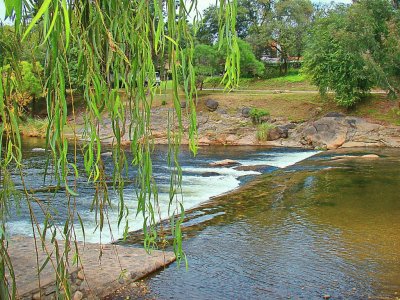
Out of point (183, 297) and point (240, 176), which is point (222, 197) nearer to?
point (240, 176)

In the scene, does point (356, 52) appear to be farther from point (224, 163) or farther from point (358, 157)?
point (224, 163)

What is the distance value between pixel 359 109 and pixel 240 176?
1585 centimetres

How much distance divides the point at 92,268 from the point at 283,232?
14.8 ft

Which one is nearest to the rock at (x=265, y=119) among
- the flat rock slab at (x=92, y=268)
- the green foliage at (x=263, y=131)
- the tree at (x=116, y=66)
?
the green foliage at (x=263, y=131)

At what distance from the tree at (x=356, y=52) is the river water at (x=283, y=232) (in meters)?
11.4

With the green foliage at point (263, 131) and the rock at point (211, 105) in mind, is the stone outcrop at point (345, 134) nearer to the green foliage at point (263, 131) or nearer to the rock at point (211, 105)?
the green foliage at point (263, 131)

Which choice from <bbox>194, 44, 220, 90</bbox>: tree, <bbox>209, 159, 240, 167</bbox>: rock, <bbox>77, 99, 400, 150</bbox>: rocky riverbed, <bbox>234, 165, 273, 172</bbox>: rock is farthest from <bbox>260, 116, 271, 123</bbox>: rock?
<bbox>234, 165, 273, 172</bbox>: rock

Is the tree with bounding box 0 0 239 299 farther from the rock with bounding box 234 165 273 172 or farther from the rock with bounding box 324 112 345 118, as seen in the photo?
the rock with bounding box 324 112 345 118

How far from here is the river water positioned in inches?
295

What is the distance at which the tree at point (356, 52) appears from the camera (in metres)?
29.0

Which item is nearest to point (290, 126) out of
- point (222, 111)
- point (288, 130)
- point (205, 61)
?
point (288, 130)

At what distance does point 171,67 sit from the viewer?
2.62m

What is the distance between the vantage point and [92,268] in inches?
296

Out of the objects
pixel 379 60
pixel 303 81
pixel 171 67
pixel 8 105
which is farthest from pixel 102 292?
pixel 303 81
